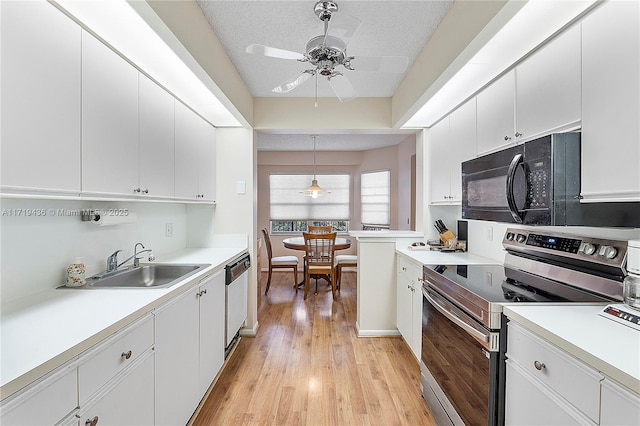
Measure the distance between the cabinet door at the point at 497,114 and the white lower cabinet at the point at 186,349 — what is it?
207cm

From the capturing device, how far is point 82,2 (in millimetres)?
1148

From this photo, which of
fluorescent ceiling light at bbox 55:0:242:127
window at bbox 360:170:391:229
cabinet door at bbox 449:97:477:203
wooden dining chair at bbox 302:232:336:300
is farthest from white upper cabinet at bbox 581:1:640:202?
window at bbox 360:170:391:229

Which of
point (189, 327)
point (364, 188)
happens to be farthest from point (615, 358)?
point (364, 188)

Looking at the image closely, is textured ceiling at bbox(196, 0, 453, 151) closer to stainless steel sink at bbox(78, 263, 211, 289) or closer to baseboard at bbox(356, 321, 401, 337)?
stainless steel sink at bbox(78, 263, 211, 289)

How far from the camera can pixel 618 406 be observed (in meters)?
0.75

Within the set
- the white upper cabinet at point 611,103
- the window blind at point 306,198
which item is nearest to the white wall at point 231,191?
the white upper cabinet at point 611,103

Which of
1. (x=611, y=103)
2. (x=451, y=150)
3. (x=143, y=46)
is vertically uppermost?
(x=143, y=46)

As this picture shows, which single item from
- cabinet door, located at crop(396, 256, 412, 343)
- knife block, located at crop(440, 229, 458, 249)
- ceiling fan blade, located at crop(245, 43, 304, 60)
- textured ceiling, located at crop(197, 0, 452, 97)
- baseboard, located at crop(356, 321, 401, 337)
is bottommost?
baseboard, located at crop(356, 321, 401, 337)

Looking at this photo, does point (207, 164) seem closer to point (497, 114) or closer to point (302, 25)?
point (302, 25)

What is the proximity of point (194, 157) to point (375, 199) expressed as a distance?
3.85 meters

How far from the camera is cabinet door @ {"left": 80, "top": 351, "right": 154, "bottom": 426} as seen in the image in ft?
3.23

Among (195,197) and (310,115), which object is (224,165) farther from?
(310,115)

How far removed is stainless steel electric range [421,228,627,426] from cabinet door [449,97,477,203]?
0.60 m

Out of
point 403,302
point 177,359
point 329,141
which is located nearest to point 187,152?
point 177,359
